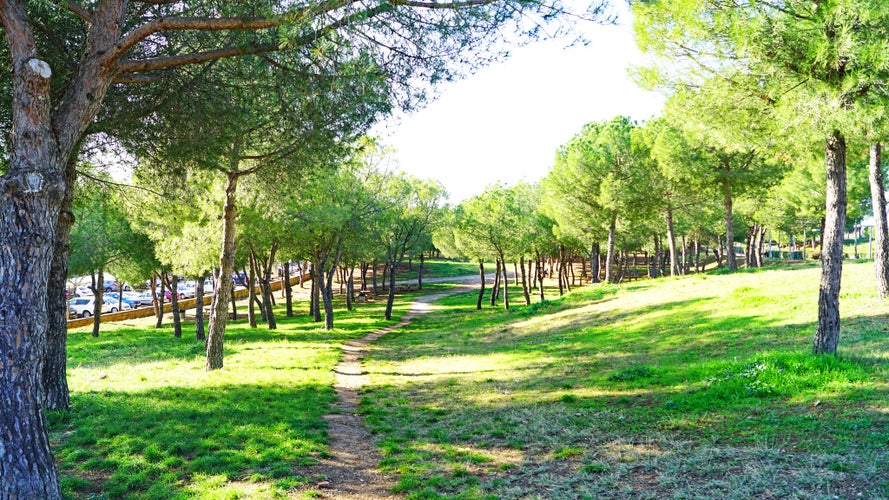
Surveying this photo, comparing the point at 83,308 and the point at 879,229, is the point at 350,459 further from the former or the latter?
the point at 83,308

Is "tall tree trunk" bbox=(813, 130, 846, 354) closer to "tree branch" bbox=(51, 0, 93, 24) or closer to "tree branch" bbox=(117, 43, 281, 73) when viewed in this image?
"tree branch" bbox=(117, 43, 281, 73)

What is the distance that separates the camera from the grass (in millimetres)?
6410

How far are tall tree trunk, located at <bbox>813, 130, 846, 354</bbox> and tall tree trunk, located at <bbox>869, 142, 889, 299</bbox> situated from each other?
5649mm

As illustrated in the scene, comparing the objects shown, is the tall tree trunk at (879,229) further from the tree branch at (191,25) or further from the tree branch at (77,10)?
the tree branch at (77,10)

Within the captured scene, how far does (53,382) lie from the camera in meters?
9.15

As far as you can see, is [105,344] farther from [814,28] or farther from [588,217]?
[814,28]

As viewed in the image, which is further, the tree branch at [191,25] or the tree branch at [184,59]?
the tree branch at [184,59]

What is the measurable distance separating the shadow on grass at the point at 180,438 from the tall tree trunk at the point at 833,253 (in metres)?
7.75

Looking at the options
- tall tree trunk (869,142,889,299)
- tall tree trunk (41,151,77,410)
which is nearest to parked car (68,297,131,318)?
tall tree trunk (41,151,77,410)

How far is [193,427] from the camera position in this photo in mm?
8406

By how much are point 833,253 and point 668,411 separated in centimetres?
351

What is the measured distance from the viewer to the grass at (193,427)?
252 inches

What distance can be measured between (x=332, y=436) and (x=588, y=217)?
24.2 meters

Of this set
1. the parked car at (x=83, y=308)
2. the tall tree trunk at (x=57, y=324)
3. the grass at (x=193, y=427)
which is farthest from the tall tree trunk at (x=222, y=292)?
the parked car at (x=83, y=308)
